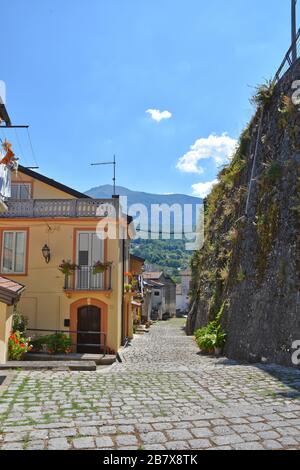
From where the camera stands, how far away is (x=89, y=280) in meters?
17.7

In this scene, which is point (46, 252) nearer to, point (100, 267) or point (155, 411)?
point (100, 267)

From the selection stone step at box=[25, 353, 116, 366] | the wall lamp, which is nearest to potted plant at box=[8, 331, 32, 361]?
stone step at box=[25, 353, 116, 366]

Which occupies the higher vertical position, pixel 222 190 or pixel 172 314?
pixel 222 190

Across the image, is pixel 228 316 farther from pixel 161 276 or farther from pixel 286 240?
pixel 161 276

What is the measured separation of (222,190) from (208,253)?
3.88 m

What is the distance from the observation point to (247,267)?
14000 mm

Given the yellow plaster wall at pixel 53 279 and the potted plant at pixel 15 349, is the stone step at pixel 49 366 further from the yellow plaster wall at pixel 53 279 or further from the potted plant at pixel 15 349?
the yellow plaster wall at pixel 53 279

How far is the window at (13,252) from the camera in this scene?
18.1 metres

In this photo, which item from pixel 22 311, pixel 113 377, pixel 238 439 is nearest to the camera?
pixel 238 439

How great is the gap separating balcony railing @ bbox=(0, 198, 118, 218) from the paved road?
10203 millimetres

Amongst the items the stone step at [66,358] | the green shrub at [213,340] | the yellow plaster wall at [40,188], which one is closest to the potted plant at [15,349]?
the stone step at [66,358]

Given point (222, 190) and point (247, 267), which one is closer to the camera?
point (247, 267)

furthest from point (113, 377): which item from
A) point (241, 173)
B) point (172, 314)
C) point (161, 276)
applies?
point (172, 314)

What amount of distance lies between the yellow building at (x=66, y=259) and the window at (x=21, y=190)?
220cm
